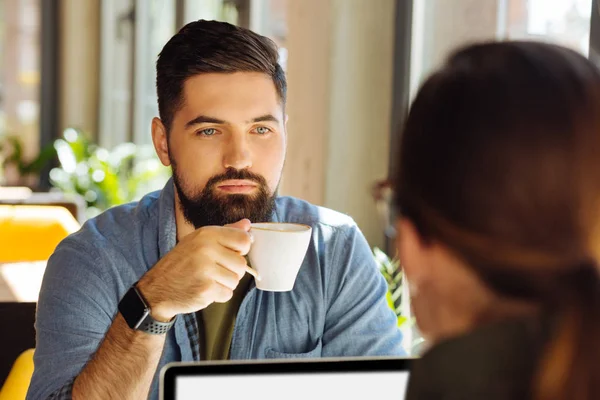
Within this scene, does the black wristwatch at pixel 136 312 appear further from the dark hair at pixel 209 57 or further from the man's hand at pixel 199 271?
the dark hair at pixel 209 57

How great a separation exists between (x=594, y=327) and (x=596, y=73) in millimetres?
179

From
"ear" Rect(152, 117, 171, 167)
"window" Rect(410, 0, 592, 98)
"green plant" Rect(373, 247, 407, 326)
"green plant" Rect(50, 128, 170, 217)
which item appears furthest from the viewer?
"green plant" Rect(50, 128, 170, 217)

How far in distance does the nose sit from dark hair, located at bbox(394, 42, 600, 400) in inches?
37.6

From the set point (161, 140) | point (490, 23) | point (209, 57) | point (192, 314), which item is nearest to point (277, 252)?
point (192, 314)

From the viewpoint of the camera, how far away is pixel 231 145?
1545mm

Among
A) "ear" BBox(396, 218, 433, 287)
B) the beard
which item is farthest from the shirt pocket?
"ear" BBox(396, 218, 433, 287)

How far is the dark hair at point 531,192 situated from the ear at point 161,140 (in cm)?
117

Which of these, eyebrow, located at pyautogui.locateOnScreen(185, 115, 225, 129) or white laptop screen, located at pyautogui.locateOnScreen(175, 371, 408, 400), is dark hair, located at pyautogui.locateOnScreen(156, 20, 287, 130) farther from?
white laptop screen, located at pyautogui.locateOnScreen(175, 371, 408, 400)

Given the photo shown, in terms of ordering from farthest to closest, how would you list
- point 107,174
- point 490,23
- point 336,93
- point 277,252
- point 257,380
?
point 107,174 < point 336,93 < point 490,23 < point 277,252 < point 257,380

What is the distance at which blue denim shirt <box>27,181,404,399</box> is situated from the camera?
1425 mm

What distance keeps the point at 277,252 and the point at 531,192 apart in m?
0.70

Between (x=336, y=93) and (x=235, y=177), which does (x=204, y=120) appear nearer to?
(x=235, y=177)

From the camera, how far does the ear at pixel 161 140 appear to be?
5.61ft

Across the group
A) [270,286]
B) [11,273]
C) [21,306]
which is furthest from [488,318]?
[11,273]
